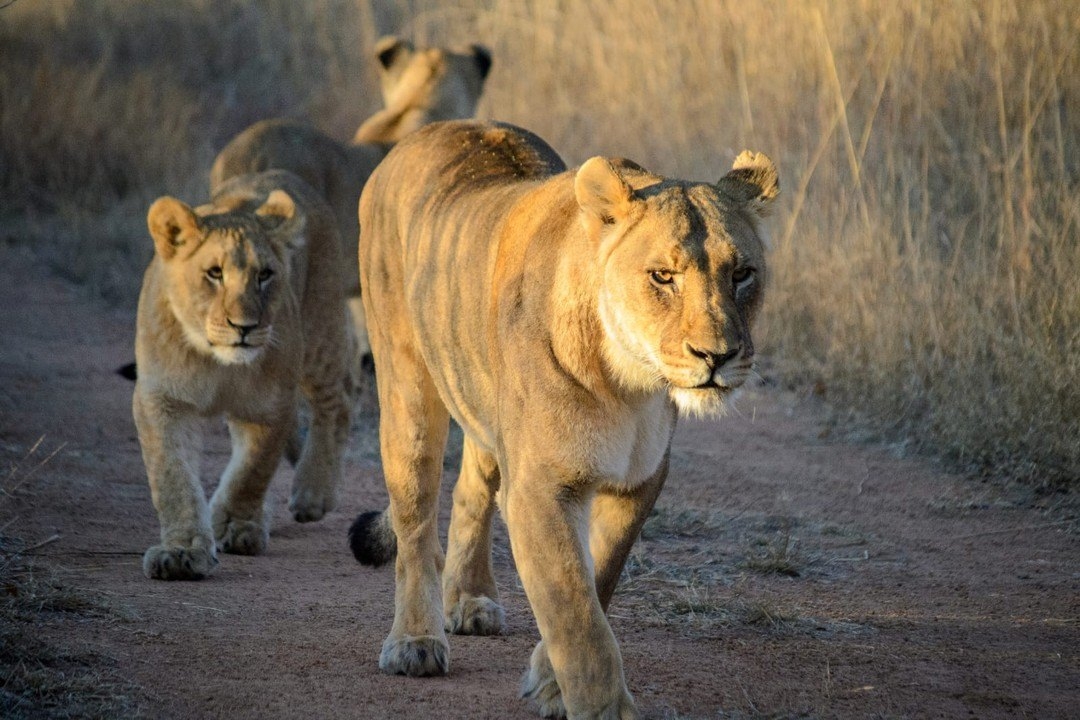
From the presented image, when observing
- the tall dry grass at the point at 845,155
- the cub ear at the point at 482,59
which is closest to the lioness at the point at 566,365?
the tall dry grass at the point at 845,155

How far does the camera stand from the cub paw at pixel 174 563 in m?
4.56

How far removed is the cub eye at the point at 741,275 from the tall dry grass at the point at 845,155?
9.88 feet

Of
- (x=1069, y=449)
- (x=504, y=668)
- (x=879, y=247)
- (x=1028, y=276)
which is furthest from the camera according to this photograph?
(x=879, y=247)

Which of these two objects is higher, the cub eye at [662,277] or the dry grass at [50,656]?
the cub eye at [662,277]

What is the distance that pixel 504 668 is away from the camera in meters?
3.72

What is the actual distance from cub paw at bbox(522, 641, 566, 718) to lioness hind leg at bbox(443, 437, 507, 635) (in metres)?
0.73

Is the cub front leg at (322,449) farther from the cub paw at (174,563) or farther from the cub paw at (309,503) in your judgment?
the cub paw at (174,563)

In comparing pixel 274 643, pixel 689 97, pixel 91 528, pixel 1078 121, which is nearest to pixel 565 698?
pixel 274 643

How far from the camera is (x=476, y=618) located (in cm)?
406

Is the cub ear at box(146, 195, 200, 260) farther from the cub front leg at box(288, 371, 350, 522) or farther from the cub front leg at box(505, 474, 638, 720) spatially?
the cub front leg at box(505, 474, 638, 720)

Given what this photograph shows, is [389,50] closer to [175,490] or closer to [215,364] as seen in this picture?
[215,364]

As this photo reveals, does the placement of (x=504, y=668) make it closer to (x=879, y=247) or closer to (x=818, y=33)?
(x=879, y=247)

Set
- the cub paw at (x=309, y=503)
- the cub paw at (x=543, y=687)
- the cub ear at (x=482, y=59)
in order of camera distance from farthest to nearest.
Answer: the cub ear at (x=482, y=59)
the cub paw at (x=309, y=503)
the cub paw at (x=543, y=687)

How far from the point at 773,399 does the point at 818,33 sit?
231 cm
